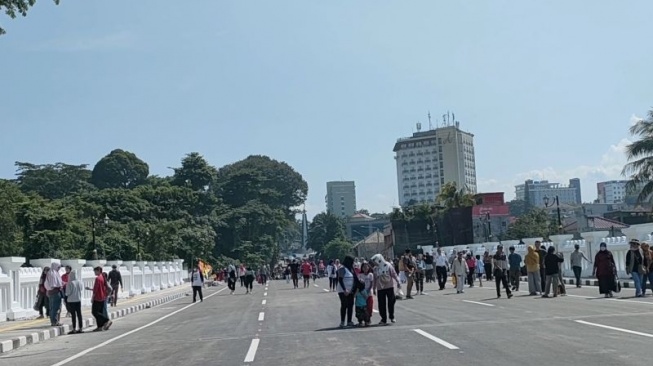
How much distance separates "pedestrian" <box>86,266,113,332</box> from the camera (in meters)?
22.5

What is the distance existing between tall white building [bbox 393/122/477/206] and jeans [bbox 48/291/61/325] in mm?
158977

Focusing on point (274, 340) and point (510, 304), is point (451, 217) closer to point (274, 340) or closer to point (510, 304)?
point (510, 304)

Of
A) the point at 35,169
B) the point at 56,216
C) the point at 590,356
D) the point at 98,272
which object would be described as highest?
the point at 35,169

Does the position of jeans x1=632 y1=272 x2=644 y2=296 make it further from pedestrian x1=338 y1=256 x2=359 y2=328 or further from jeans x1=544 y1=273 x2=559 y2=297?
pedestrian x1=338 y1=256 x2=359 y2=328

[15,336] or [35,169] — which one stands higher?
[35,169]

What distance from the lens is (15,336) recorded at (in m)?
20.1

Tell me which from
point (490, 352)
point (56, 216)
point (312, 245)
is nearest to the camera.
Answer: point (490, 352)

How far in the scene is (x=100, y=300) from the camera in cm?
2288

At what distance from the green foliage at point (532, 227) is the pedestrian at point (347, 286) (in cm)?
6161

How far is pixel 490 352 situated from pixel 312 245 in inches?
5570

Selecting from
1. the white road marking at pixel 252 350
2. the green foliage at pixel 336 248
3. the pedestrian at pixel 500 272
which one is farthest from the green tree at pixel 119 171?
the white road marking at pixel 252 350

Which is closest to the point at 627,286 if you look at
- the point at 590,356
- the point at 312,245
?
the point at 590,356

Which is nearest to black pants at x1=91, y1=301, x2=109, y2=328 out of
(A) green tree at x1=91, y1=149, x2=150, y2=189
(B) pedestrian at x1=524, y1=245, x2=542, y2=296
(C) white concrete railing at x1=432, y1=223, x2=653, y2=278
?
(B) pedestrian at x1=524, y1=245, x2=542, y2=296

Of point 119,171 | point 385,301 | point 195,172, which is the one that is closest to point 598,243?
point 385,301
